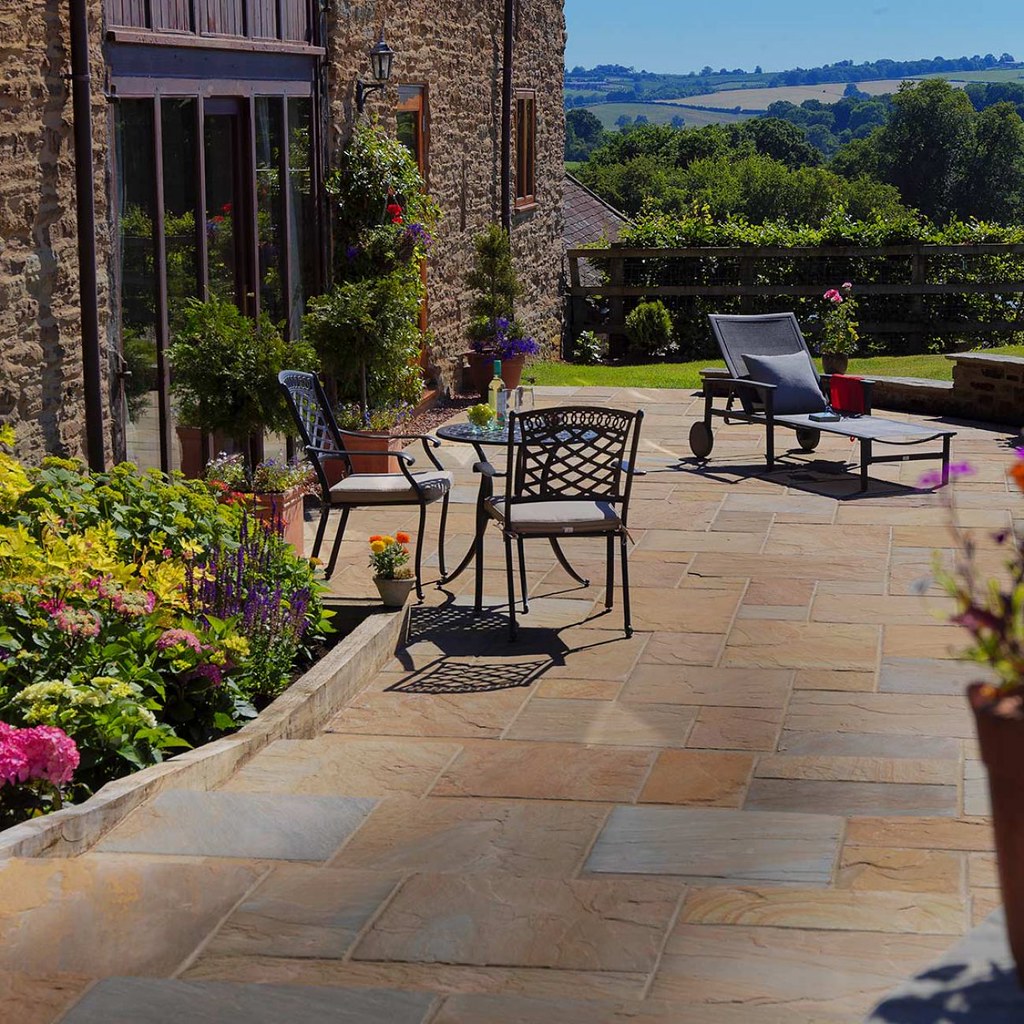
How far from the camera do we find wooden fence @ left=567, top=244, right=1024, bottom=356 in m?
15.8

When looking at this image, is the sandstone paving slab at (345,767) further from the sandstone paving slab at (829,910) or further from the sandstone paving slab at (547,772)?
the sandstone paving slab at (829,910)

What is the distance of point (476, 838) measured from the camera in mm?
3799

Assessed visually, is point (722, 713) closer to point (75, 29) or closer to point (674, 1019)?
point (674, 1019)

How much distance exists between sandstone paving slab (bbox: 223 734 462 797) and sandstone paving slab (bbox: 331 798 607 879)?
23 cm

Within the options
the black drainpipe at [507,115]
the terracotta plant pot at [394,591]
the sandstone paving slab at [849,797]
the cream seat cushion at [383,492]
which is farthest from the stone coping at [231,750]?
the black drainpipe at [507,115]

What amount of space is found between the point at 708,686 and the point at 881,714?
65 cm

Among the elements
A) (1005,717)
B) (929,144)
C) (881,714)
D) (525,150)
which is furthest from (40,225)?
(929,144)

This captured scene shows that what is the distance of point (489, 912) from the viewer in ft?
10.6

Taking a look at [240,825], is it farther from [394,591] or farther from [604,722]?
[394,591]

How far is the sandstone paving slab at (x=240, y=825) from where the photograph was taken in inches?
145

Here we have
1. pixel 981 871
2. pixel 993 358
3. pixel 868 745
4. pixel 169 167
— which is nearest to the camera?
pixel 981 871

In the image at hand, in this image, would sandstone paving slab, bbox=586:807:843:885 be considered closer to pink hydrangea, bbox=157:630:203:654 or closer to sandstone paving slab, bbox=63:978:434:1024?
sandstone paving slab, bbox=63:978:434:1024

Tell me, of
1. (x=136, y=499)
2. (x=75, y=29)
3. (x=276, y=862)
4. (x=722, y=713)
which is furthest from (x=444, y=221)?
(x=276, y=862)

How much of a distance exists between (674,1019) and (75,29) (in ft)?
17.0
